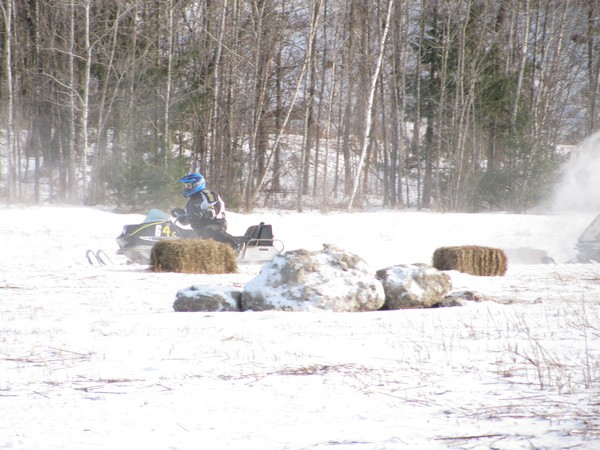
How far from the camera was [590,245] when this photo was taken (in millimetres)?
16625

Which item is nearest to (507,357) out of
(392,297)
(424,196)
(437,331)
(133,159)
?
(437,331)

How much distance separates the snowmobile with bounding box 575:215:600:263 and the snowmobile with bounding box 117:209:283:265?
6961 millimetres

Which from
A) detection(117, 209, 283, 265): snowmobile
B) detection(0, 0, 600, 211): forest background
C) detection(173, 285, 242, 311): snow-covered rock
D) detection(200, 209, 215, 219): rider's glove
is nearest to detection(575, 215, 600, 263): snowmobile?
detection(117, 209, 283, 265): snowmobile

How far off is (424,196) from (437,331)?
2830 centimetres

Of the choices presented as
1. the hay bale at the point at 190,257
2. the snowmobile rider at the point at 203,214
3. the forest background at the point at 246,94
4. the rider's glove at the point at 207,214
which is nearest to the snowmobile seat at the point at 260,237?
the snowmobile rider at the point at 203,214

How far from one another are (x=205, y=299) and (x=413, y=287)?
6.69 feet

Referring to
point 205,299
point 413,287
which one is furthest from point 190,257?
point 413,287

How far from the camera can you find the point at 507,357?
15.0ft

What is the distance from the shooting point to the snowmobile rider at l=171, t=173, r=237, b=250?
14.2m

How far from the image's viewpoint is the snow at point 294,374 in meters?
3.12

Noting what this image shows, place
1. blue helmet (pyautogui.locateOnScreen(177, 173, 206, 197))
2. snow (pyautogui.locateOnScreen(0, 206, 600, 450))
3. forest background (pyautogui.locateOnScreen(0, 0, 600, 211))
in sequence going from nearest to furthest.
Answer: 1. snow (pyautogui.locateOnScreen(0, 206, 600, 450))
2. blue helmet (pyautogui.locateOnScreen(177, 173, 206, 197))
3. forest background (pyautogui.locateOnScreen(0, 0, 600, 211))

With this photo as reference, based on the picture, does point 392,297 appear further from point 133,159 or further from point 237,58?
point 237,58

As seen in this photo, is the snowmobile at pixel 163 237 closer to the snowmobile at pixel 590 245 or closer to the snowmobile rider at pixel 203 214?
the snowmobile rider at pixel 203 214

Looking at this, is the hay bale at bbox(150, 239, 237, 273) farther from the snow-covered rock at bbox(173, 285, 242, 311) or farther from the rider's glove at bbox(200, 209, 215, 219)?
the snow-covered rock at bbox(173, 285, 242, 311)
